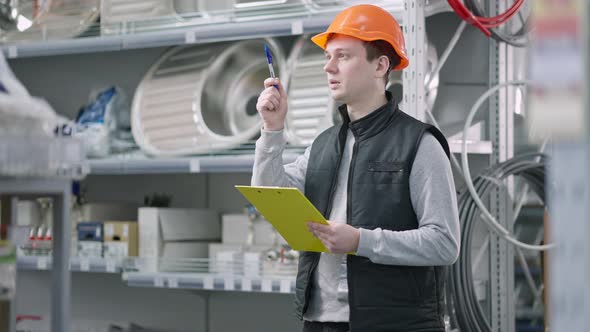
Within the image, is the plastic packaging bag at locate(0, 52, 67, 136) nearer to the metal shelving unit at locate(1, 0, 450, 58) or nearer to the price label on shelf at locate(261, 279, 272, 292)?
the metal shelving unit at locate(1, 0, 450, 58)

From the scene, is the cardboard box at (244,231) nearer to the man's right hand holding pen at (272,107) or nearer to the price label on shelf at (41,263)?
the price label on shelf at (41,263)

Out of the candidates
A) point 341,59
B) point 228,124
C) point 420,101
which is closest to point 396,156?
point 341,59

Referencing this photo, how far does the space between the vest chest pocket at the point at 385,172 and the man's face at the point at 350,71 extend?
0.19 metres

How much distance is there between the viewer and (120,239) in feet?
12.2

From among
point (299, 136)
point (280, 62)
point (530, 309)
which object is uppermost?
point (280, 62)

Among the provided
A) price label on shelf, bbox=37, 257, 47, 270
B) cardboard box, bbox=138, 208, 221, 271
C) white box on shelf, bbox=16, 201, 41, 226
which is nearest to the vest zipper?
cardboard box, bbox=138, 208, 221, 271

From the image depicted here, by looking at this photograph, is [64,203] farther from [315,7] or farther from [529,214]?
[529,214]

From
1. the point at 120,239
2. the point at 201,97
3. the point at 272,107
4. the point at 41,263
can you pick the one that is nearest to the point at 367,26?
the point at 272,107

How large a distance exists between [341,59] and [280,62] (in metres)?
1.43

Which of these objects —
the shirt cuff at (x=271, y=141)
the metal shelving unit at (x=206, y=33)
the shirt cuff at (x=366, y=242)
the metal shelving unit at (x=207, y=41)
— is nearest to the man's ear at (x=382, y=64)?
the shirt cuff at (x=271, y=141)

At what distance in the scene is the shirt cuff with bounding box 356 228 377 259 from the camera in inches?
76.4

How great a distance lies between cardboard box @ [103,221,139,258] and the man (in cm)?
162

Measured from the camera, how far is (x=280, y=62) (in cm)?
354

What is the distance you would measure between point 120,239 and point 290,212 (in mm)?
1933
